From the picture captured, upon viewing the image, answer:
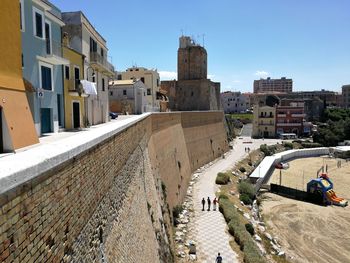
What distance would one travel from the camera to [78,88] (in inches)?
642

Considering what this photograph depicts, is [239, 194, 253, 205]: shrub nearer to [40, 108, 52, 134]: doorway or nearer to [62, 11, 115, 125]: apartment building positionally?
[62, 11, 115, 125]: apartment building

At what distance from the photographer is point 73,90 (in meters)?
16.2

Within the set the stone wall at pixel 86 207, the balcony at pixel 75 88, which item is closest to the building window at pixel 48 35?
the balcony at pixel 75 88

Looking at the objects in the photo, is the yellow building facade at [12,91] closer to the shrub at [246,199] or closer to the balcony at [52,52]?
the balcony at [52,52]

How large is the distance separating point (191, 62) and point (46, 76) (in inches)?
1888

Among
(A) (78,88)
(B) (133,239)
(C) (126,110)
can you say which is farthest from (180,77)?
(B) (133,239)

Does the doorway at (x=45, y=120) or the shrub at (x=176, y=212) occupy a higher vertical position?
the doorway at (x=45, y=120)

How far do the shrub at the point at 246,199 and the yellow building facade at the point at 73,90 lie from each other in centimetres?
1478

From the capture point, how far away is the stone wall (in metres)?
3.17

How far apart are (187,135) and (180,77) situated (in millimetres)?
29348

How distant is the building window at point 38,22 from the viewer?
477 inches

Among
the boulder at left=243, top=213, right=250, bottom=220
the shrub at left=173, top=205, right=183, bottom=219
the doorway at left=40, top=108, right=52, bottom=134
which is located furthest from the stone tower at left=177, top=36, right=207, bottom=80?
the doorway at left=40, top=108, right=52, bottom=134

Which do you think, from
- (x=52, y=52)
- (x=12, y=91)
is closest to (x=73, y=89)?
(x=52, y=52)

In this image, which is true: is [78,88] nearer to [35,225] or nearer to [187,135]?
[35,225]
